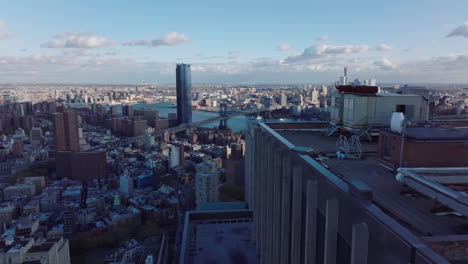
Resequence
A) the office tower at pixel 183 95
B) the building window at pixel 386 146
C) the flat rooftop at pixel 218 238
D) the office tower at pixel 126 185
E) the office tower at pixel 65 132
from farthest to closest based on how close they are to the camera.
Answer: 1. the office tower at pixel 183 95
2. the office tower at pixel 65 132
3. the office tower at pixel 126 185
4. the flat rooftop at pixel 218 238
5. the building window at pixel 386 146

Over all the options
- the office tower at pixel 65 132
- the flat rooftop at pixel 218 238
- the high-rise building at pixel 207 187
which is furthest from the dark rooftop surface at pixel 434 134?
the office tower at pixel 65 132


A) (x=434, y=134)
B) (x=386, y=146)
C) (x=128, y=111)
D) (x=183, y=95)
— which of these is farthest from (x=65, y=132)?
(x=434, y=134)

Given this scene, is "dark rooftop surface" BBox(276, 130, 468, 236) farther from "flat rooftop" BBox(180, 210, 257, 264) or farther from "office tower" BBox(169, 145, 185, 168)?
"office tower" BBox(169, 145, 185, 168)

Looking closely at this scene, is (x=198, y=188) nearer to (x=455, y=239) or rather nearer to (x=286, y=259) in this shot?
(x=286, y=259)

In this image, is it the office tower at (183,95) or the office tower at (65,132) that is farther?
the office tower at (183,95)

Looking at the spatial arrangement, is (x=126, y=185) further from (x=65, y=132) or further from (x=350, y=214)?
(x=350, y=214)

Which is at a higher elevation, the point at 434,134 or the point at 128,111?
the point at 434,134

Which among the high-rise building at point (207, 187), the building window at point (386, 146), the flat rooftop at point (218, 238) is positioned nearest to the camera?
the building window at point (386, 146)

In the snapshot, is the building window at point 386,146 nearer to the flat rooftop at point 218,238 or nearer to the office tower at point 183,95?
the flat rooftop at point 218,238
